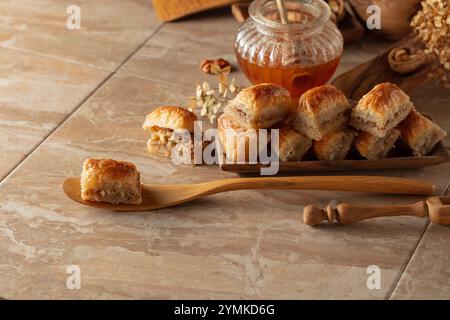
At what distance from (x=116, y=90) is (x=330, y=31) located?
491mm

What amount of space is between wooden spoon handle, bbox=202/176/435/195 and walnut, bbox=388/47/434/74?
41 cm

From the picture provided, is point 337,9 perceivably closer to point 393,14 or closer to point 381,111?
point 393,14

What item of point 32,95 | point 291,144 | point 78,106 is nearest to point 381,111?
point 291,144

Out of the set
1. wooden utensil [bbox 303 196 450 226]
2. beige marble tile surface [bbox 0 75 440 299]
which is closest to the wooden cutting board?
beige marble tile surface [bbox 0 75 440 299]

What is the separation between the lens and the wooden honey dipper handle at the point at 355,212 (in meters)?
1.44

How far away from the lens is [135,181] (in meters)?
1.48

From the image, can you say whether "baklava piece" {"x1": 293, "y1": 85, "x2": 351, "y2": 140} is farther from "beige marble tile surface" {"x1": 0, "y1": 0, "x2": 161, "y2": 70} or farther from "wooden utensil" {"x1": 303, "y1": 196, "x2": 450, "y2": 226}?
"beige marble tile surface" {"x1": 0, "y1": 0, "x2": 161, "y2": 70}

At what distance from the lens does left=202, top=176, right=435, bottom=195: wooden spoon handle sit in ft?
4.94

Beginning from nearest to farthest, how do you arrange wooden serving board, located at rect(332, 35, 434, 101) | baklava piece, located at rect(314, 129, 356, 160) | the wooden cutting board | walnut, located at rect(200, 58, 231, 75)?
baklava piece, located at rect(314, 129, 356, 160) < wooden serving board, located at rect(332, 35, 434, 101) < walnut, located at rect(200, 58, 231, 75) < the wooden cutting board

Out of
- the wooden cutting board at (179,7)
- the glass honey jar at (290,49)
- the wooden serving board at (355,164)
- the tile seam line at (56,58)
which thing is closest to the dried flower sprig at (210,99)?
the glass honey jar at (290,49)

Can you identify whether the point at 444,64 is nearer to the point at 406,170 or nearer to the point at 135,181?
the point at 406,170

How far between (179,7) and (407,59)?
0.62 m

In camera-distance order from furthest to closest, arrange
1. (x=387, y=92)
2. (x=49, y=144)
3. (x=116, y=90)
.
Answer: (x=116, y=90)
(x=49, y=144)
(x=387, y=92)
